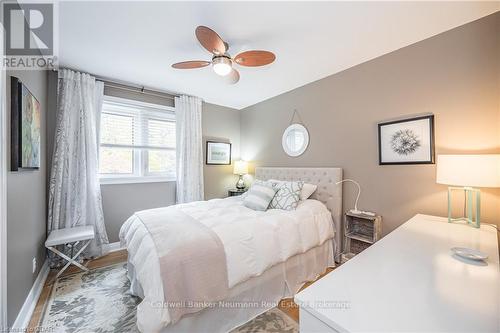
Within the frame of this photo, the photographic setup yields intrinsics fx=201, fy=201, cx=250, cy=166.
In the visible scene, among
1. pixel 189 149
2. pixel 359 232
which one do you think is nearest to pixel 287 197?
pixel 359 232

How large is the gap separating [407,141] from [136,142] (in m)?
3.75

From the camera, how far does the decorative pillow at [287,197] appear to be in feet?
8.11

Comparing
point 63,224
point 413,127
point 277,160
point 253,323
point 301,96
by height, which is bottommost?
point 253,323

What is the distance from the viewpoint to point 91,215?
110 inches

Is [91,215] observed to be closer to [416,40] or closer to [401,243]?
[401,243]

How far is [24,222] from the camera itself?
5.78 feet

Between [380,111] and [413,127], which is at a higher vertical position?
[380,111]

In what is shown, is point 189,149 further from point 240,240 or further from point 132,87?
point 240,240

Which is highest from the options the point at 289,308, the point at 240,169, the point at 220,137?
the point at 220,137

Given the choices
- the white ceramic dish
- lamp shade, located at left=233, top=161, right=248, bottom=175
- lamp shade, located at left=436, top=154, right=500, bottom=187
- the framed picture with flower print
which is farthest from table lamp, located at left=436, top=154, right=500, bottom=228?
lamp shade, located at left=233, top=161, right=248, bottom=175

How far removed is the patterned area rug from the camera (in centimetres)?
161

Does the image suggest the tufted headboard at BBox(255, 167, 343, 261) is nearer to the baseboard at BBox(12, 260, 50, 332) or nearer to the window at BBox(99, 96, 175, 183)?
the window at BBox(99, 96, 175, 183)

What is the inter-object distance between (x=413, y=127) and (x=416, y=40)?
880 millimetres

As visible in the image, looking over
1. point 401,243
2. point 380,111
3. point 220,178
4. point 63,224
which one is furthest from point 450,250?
point 63,224
